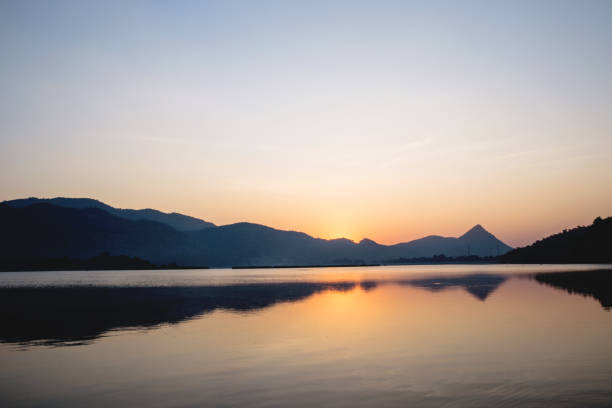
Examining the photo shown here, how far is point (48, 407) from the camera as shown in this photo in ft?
49.2

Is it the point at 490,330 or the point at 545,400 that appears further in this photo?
the point at 490,330

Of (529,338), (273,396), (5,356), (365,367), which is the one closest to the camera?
(273,396)

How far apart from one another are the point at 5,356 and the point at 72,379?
303 inches

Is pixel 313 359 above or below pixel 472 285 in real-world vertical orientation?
above

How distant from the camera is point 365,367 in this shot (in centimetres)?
2022

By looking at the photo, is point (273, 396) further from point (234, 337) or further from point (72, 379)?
point (234, 337)

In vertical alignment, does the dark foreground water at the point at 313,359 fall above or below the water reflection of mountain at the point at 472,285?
above

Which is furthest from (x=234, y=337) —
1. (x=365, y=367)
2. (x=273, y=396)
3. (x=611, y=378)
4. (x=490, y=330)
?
(x=611, y=378)

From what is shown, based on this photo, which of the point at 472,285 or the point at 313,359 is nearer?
the point at 313,359

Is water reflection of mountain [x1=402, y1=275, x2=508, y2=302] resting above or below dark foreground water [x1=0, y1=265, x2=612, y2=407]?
below

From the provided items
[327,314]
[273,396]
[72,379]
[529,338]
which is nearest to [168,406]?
[273,396]

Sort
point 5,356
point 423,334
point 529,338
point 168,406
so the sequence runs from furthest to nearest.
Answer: point 423,334 → point 529,338 → point 5,356 → point 168,406

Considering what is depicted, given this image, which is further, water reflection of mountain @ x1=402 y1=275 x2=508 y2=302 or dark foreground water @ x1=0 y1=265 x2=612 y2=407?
water reflection of mountain @ x1=402 y1=275 x2=508 y2=302

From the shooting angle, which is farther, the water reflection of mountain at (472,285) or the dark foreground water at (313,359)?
the water reflection of mountain at (472,285)
